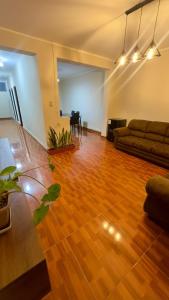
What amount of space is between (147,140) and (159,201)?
2.37 m

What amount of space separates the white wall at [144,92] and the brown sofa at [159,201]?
9.26 feet

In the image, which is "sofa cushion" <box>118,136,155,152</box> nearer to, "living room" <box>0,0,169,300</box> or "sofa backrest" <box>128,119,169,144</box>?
"living room" <box>0,0,169,300</box>

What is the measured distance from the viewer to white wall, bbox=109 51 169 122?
3.59 metres

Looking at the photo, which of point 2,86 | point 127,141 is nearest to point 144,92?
point 127,141

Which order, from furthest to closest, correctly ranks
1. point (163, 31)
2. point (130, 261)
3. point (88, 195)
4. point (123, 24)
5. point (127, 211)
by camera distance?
point (163, 31), point (123, 24), point (88, 195), point (127, 211), point (130, 261)

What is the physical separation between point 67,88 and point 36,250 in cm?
777

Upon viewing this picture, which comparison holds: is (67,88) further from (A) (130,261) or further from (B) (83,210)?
(A) (130,261)

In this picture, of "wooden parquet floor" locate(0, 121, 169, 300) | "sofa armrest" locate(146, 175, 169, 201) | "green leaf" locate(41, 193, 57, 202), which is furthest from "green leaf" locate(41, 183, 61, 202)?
"sofa armrest" locate(146, 175, 169, 201)

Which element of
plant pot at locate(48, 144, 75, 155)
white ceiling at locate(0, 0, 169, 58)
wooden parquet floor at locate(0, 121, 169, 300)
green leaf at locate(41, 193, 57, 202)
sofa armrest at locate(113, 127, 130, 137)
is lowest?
wooden parquet floor at locate(0, 121, 169, 300)

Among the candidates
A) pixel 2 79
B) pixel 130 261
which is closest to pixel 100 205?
pixel 130 261

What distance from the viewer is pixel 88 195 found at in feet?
7.03

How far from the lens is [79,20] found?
227cm

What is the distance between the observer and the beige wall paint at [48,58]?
2660 millimetres

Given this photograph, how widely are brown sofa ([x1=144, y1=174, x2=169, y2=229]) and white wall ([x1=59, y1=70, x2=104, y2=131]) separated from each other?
13.9 feet
